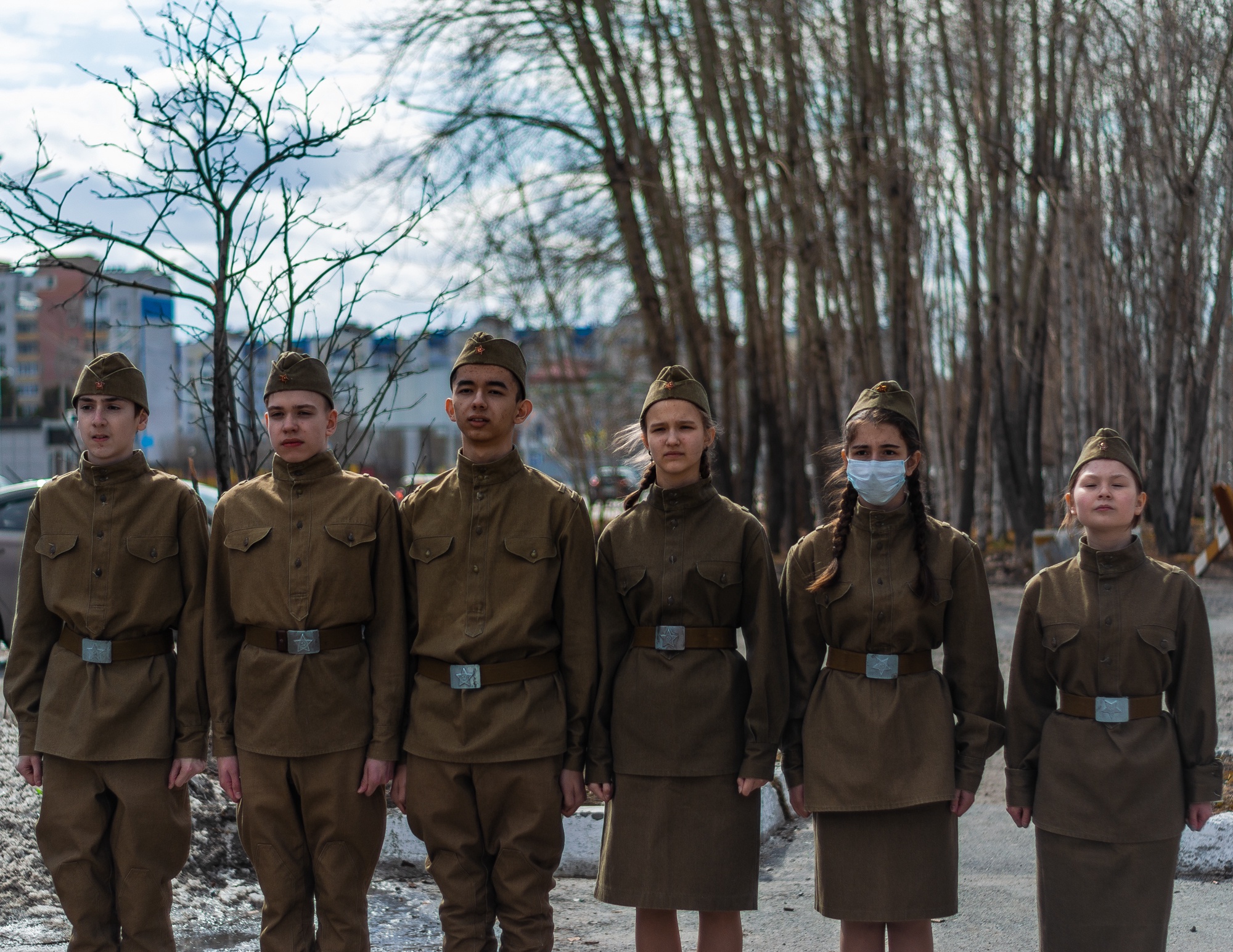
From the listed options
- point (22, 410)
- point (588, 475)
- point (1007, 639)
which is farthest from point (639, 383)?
point (22, 410)

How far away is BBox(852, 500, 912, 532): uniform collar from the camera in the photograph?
3.53 m

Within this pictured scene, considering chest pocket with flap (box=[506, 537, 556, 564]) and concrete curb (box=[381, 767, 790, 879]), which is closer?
chest pocket with flap (box=[506, 537, 556, 564])

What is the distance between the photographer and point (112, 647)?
3.68 m

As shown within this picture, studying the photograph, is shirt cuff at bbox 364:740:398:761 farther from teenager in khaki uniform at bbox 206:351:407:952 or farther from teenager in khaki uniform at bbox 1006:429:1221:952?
teenager in khaki uniform at bbox 1006:429:1221:952

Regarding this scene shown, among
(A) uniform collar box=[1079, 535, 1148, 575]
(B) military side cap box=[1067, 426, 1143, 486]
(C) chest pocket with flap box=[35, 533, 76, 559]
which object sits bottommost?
(A) uniform collar box=[1079, 535, 1148, 575]

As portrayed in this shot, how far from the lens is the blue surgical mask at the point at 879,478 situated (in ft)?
11.5

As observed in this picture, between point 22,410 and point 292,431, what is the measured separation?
90.3 metres

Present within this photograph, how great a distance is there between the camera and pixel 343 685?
11.8ft

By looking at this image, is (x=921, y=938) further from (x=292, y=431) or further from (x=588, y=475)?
(x=588, y=475)

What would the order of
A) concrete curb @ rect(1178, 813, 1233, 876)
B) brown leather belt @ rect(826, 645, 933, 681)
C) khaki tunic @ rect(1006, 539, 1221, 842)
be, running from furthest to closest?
1. concrete curb @ rect(1178, 813, 1233, 876)
2. brown leather belt @ rect(826, 645, 933, 681)
3. khaki tunic @ rect(1006, 539, 1221, 842)

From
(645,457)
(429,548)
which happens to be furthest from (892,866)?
(429,548)

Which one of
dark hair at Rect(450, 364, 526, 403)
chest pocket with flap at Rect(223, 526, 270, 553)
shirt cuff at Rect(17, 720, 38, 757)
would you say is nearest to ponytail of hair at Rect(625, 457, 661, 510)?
dark hair at Rect(450, 364, 526, 403)

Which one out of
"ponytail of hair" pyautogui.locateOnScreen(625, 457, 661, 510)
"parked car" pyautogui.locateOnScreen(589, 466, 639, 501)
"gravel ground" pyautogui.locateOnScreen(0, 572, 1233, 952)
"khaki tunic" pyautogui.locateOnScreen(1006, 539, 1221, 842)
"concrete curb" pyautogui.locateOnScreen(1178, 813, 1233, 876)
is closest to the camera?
"khaki tunic" pyautogui.locateOnScreen(1006, 539, 1221, 842)

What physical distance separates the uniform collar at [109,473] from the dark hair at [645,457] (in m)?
1.55
